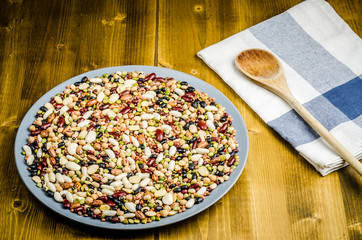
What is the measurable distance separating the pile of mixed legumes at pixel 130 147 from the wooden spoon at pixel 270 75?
0.52 feet

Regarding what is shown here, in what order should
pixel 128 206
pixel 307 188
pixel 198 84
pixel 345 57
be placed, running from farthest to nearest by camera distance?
pixel 345 57 → pixel 198 84 → pixel 307 188 → pixel 128 206

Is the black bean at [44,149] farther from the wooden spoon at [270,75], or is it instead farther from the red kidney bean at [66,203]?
the wooden spoon at [270,75]

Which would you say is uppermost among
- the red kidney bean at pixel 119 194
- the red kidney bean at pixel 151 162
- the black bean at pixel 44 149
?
the black bean at pixel 44 149

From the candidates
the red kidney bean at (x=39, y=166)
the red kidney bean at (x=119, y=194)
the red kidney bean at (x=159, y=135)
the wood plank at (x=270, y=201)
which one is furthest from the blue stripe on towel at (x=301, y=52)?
the red kidney bean at (x=39, y=166)

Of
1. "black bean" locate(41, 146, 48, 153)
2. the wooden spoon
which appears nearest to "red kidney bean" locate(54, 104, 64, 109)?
"black bean" locate(41, 146, 48, 153)

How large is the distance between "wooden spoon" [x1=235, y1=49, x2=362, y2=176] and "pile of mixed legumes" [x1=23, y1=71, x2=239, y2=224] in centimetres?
16

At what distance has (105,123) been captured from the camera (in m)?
0.92

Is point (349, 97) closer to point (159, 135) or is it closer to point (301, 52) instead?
point (301, 52)

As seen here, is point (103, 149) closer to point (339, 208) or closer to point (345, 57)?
point (339, 208)

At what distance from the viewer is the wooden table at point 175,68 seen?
85 cm

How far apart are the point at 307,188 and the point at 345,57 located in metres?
0.41

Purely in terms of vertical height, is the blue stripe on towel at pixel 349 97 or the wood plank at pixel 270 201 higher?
the blue stripe on towel at pixel 349 97

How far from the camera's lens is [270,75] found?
41.9 inches

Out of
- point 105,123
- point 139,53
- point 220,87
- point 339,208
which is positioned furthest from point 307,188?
point 139,53
